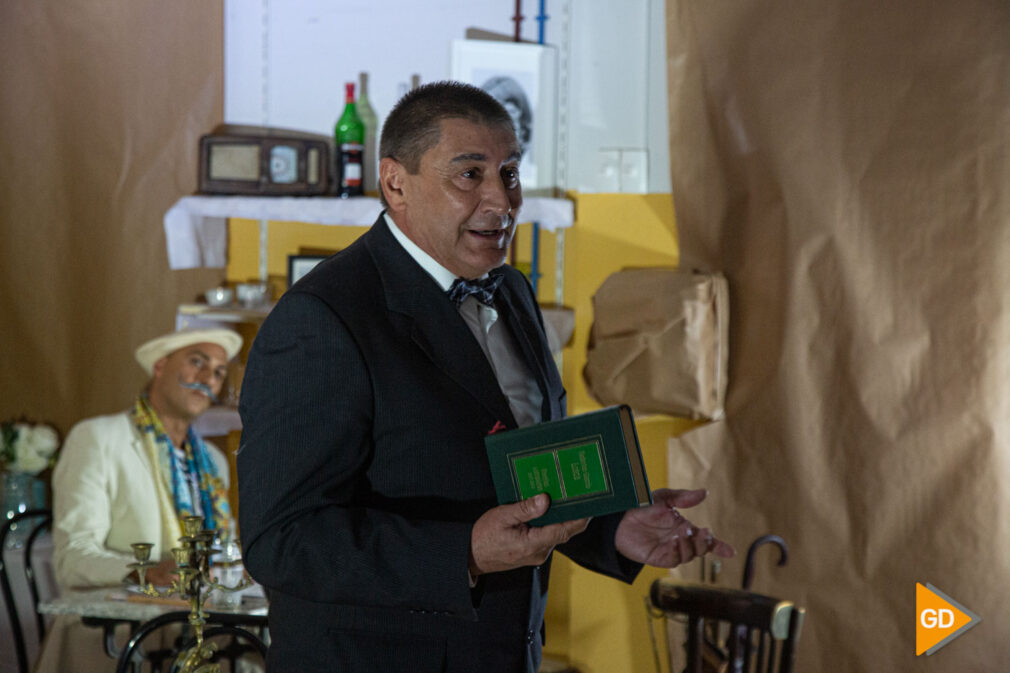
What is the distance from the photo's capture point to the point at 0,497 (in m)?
3.16

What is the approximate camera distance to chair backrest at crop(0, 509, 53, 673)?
112 inches

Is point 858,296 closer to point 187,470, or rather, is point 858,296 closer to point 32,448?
point 187,470

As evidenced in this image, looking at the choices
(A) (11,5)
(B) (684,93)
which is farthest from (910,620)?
(A) (11,5)

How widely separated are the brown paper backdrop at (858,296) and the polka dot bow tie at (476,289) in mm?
1260

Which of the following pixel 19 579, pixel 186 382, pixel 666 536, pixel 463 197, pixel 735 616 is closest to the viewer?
pixel 463 197

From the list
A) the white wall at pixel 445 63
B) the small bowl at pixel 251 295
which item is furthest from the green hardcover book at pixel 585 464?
the small bowl at pixel 251 295

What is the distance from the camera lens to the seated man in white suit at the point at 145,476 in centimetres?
252

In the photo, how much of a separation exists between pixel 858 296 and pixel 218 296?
78.4 inches

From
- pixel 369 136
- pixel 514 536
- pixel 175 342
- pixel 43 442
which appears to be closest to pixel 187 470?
pixel 175 342

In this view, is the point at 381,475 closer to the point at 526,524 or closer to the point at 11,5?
the point at 526,524

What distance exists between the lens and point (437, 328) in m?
1.24

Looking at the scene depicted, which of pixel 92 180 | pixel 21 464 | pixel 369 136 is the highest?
pixel 369 136

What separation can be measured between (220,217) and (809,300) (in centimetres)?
200

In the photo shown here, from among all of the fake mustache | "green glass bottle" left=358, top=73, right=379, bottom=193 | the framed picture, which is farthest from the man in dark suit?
"green glass bottle" left=358, top=73, right=379, bottom=193
